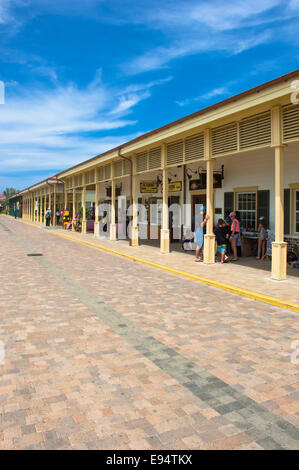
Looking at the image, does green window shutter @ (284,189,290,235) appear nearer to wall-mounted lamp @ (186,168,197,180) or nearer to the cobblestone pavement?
the cobblestone pavement

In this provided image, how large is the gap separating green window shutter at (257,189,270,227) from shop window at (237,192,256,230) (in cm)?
45

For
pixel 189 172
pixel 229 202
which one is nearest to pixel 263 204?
pixel 229 202

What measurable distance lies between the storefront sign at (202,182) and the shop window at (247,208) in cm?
107

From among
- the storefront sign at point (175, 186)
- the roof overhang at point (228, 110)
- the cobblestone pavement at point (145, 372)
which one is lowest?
the cobblestone pavement at point (145, 372)

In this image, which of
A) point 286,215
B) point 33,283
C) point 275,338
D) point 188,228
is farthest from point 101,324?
point 188,228

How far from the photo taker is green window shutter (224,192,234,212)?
45.3 feet

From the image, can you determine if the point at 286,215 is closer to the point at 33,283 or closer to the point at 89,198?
the point at 33,283

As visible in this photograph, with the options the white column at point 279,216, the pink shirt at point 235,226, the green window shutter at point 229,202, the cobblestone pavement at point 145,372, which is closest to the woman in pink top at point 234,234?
the pink shirt at point 235,226

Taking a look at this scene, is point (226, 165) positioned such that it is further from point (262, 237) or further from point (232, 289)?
point (232, 289)

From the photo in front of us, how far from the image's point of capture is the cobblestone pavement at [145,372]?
2840 millimetres

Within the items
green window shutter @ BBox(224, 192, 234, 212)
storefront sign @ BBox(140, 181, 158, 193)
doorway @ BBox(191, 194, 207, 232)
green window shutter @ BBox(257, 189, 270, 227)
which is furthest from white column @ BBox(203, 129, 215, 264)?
storefront sign @ BBox(140, 181, 158, 193)

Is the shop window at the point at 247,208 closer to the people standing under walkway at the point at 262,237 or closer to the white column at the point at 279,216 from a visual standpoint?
the people standing under walkway at the point at 262,237

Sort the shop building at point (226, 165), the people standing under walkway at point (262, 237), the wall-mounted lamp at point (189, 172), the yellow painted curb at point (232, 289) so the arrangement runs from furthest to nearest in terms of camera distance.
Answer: the wall-mounted lamp at point (189, 172), the people standing under walkway at point (262, 237), the shop building at point (226, 165), the yellow painted curb at point (232, 289)

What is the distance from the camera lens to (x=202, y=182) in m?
15.3
